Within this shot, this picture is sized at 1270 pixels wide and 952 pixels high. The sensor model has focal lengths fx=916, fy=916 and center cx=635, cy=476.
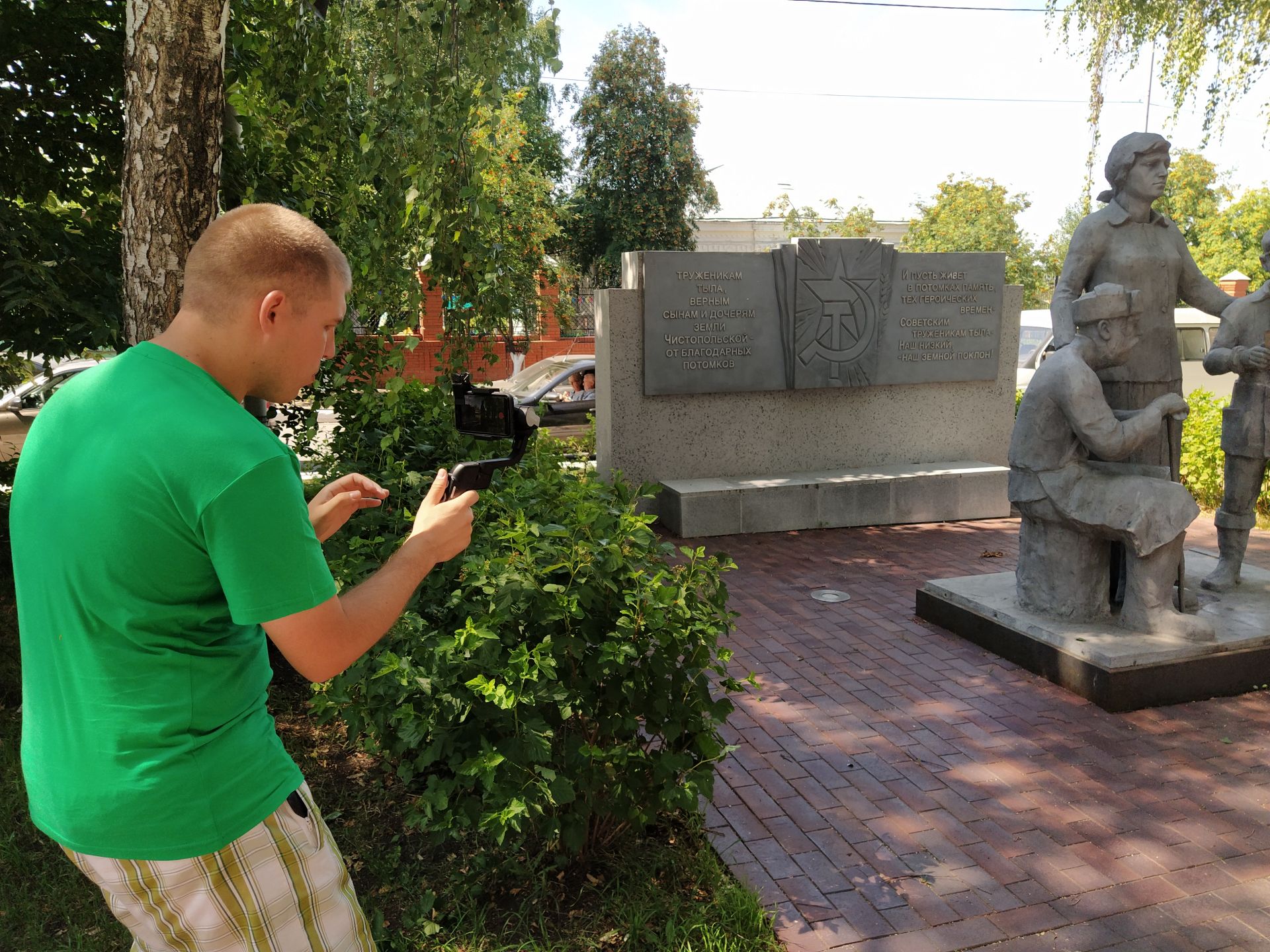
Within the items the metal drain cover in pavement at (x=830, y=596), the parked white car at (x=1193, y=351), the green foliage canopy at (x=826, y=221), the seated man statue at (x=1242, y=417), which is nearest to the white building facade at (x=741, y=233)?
the green foliage canopy at (x=826, y=221)

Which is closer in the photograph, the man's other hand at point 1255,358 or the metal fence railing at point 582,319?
the man's other hand at point 1255,358

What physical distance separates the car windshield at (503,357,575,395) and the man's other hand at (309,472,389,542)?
11.4m

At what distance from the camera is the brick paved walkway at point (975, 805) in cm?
300

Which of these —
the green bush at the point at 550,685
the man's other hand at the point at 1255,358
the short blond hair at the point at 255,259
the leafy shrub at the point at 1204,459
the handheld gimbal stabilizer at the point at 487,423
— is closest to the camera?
the short blond hair at the point at 255,259

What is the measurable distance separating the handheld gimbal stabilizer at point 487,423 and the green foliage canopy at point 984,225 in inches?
1260

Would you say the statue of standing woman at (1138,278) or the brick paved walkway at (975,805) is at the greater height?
the statue of standing woman at (1138,278)

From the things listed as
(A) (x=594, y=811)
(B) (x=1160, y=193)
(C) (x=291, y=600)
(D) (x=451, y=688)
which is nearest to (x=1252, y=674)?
(B) (x=1160, y=193)

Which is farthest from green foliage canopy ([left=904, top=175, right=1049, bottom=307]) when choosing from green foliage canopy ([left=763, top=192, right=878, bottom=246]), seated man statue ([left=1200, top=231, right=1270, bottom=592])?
seated man statue ([left=1200, top=231, right=1270, bottom=592])

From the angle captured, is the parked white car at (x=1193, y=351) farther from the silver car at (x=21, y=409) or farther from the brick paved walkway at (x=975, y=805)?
the silver car at (x=21, y=409)

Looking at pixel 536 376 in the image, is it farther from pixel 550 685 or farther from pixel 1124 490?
pixel 550 685

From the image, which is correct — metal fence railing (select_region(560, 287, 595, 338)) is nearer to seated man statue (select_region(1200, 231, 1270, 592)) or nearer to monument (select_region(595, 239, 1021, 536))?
monument (select_region(595, 239, 1021, 536))

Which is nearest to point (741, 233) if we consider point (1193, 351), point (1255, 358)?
point (1193, 351)

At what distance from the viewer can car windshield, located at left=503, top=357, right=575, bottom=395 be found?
1366cm

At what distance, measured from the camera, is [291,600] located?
1.42m
